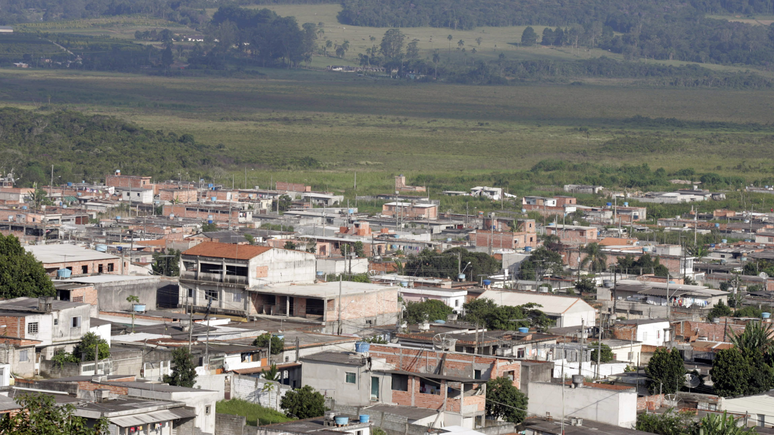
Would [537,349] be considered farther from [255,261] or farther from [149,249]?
[149,249]

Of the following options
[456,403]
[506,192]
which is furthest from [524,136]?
[456,403]

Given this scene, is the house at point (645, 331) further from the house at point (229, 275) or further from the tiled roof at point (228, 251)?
the tiled roof at point (228, 251)

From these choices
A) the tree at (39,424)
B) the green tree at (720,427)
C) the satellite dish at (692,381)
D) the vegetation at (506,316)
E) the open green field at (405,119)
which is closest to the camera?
the tree at (39,424)

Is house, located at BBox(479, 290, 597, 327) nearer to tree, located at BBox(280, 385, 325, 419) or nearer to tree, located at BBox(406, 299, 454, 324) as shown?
tree, located at BBox(406, 299, 454, 324)

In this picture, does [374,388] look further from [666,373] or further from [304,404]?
[666,373]

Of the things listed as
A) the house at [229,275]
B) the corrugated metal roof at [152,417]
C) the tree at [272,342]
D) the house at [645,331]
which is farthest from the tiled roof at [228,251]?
the corrugated metal roof at [152,417]

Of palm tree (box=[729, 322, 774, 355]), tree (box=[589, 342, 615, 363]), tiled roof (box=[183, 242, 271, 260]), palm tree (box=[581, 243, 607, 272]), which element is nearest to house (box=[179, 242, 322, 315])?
tiled roof (box=[183, 242, 271, 260])
